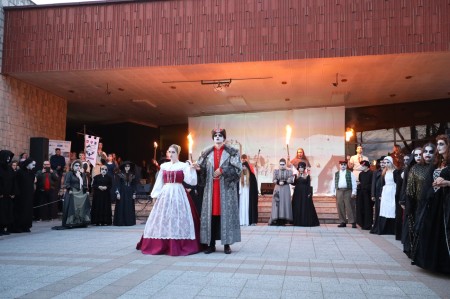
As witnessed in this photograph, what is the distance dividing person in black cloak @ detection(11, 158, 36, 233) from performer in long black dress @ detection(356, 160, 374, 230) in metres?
7.61

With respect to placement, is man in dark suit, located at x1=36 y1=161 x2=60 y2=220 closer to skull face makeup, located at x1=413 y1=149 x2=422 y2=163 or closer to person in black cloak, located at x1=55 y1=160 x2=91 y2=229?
person in black cloak, located at x1=55 y1=160 x2=91 y2=229

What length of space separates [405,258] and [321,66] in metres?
7.27

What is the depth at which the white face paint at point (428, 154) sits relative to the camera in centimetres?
532

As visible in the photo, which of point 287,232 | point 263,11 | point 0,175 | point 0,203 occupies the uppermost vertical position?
point 263,11

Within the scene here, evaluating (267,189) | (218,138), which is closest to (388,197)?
(218,138)

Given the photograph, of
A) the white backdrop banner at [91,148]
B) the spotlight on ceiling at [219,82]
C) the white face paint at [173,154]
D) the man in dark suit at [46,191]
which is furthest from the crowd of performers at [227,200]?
the spotlight on ceiling at [219,82]

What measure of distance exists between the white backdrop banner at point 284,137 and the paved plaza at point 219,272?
973cm

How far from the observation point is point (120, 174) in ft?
35.5

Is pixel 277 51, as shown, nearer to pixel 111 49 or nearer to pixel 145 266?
pixel 111 49

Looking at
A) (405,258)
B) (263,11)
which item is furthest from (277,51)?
(405,258)

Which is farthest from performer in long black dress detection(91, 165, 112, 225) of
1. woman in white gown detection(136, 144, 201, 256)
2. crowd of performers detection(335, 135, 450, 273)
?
crowd of performers detection(335, 135, 450, 273)

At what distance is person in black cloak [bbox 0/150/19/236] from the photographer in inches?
330

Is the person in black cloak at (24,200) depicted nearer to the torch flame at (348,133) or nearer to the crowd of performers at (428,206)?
the crowd of performers at (428,206)

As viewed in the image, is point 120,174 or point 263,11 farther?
point 263,11
